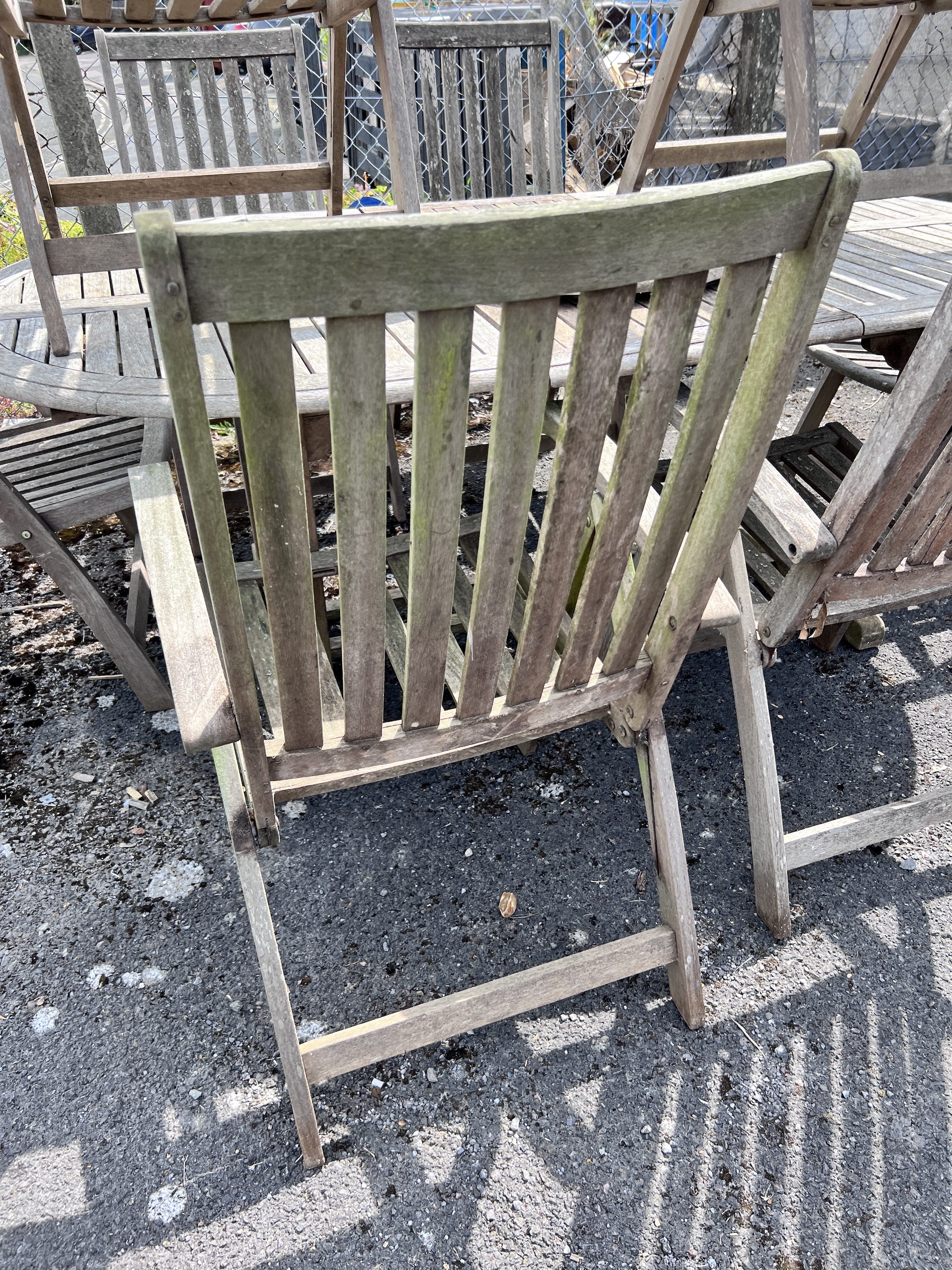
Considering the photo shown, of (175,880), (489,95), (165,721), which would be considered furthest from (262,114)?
(175,880)

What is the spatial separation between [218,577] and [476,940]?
1117mm

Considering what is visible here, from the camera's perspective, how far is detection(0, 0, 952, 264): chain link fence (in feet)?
15.1

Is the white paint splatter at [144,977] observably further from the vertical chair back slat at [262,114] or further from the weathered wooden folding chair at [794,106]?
the vertical chair back slat at [262,114]

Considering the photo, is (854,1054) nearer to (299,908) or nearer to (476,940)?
(476,940)

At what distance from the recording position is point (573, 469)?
931 mm

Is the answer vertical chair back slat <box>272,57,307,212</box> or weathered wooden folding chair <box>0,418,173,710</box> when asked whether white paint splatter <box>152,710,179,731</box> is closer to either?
weathered wooden folding chair <box>0,418,173,710</box>

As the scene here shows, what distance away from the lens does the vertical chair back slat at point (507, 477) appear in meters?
0.80

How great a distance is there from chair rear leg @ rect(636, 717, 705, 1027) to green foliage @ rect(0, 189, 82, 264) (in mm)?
3390

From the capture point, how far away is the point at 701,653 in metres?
2.51

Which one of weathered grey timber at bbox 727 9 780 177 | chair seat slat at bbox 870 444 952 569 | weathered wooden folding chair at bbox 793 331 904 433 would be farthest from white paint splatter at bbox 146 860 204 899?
weathered grey timber at bbox 727 9 780 177

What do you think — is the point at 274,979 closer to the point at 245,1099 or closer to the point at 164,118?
the point at 245,1099

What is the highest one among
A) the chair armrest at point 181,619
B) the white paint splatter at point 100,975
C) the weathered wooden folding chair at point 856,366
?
the chair armrest at point 181,619

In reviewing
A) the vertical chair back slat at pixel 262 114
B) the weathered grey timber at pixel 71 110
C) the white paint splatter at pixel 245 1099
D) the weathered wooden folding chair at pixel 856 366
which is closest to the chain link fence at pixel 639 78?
the weathered grey timber at pixel 71 110

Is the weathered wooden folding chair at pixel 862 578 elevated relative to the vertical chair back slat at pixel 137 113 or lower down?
lower down
